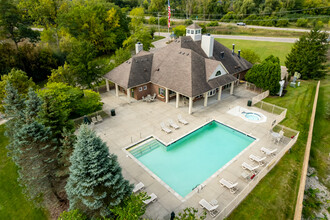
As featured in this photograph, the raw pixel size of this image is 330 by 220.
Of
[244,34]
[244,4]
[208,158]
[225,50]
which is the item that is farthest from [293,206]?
[244,4]

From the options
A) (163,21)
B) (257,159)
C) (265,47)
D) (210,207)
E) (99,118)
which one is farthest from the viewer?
(163,21)

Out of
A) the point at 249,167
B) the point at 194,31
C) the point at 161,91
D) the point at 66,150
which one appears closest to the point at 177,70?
the point at 161,91

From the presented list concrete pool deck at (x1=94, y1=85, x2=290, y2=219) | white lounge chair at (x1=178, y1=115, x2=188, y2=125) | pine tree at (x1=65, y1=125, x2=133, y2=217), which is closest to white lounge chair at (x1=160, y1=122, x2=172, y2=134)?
concrete pool deck at (x1=94, y1=85, x2=290, y2=219)

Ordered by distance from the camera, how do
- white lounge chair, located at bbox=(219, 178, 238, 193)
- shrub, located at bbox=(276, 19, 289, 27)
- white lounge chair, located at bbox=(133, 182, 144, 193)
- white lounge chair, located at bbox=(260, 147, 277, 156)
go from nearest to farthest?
white lounge chair, located at bbox=(133, 182, 144, 193) < white lounge chair, located at bbox=(219, 178, 238, 193) < white lounge chair, located at bbox=(260, 147, 277, 156) < shrub, located at bbox=(276, 19, 289, 27)

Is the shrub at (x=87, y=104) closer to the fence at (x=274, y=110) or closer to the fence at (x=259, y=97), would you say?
the fence at (x=259, y=97)

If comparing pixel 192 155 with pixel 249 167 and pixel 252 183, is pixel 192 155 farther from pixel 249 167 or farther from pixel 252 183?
pixel 252 183

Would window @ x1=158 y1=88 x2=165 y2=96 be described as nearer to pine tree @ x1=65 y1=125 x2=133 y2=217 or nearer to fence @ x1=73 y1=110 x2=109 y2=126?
fence @ x1=73 y1=110 x2=109 y2=126

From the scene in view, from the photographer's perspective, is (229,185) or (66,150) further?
(229,185)
